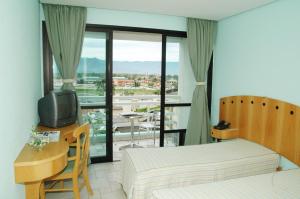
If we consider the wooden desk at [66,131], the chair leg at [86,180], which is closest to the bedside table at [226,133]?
the chair leg at [86,180]

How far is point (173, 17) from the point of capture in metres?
3.99

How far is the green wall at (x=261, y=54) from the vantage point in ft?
9.00

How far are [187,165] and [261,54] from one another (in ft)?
6.24

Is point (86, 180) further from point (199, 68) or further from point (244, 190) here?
point (199, 68)

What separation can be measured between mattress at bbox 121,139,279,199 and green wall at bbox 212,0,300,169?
0.84m

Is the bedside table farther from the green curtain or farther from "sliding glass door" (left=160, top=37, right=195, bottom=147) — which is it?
"sliding glass door" (left=160, top=37, right=195, bottom=147)

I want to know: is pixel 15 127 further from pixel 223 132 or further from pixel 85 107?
pixel 223 132

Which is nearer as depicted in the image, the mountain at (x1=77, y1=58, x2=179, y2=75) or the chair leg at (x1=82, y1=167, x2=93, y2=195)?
the chair leg at (x1=82, y1=167, x2=93, y2=195)

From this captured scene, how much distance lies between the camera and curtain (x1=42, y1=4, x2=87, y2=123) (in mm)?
3308

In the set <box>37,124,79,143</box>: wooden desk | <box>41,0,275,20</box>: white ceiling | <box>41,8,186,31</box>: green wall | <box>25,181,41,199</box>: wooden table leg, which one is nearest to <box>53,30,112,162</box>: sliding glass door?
<box>41,8,186,31</box>: green wall

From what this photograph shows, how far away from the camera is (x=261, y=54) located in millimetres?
3197

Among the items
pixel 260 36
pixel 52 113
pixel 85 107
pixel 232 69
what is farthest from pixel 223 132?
pixel 52 113

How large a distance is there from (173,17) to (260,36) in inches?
58.6

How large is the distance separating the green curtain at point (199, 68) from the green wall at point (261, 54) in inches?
8.6
